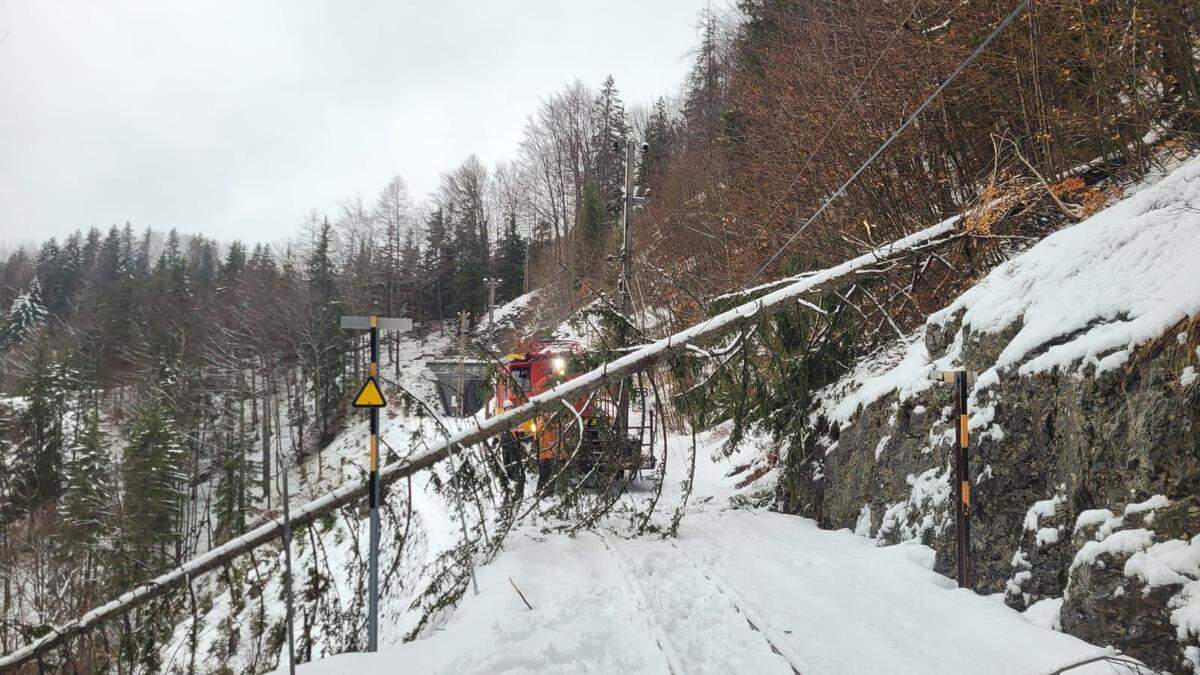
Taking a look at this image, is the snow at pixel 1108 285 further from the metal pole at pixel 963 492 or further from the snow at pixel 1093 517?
the snow at pixel 1093 517

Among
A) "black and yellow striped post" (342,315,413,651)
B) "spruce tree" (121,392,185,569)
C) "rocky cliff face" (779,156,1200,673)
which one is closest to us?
"rocky cliff face" (779,156,1200,673)

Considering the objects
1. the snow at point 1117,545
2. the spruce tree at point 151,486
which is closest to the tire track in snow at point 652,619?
the snow at point 1117,545

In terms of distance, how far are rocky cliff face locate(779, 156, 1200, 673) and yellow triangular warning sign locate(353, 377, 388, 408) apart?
4490 mm

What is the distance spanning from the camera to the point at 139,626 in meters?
4.50

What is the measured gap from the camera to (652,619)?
3721mm

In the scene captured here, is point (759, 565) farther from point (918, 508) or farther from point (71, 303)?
point (71, 303)

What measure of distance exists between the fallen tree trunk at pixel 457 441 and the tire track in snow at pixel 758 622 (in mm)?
2130

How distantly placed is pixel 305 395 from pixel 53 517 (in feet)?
36.3

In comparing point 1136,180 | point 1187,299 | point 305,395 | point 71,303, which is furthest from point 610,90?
point 71,303

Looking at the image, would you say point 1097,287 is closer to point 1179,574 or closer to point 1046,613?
point 1179,574

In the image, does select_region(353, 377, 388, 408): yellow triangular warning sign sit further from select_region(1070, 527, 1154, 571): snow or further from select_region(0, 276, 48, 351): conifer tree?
select_region(0, 276, 48, 351): conifer tree

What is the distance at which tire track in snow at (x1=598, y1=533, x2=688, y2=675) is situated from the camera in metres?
3.11

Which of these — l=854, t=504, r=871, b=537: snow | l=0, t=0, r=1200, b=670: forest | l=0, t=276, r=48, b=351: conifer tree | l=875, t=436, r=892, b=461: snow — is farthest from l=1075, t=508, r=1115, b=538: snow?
l=0, t=276, r=48, b=351: conifer tree

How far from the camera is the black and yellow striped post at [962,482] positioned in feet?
12.5
